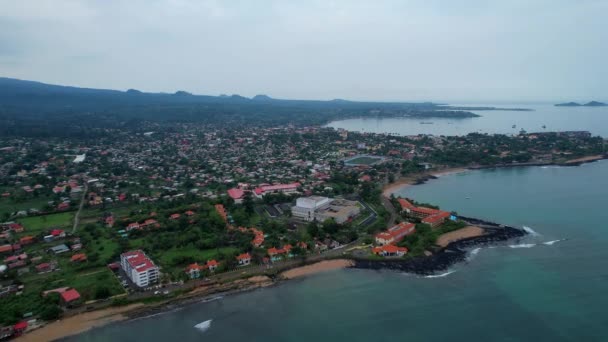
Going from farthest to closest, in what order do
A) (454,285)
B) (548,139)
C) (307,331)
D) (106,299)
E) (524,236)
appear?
(548,139)
(524,236)
(454,285)
(106,299)
(307,331)

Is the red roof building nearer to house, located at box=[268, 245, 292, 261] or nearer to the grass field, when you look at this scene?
house, located at box=[268, 245, 292, 261]

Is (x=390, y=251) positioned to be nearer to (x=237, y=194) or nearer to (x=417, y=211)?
(x=417, y=211)

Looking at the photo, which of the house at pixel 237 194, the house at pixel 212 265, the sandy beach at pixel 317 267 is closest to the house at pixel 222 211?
the house at pixel 237 194

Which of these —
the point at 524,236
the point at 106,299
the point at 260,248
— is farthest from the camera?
the point at 524,236

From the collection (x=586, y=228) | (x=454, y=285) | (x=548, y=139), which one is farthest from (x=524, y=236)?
(x=548, y=139)

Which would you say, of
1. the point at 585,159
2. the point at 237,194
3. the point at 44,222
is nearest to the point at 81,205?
the point at 44,222

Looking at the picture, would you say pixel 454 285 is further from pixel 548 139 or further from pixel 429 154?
pixel 548 139

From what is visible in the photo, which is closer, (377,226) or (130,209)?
(377,226)
